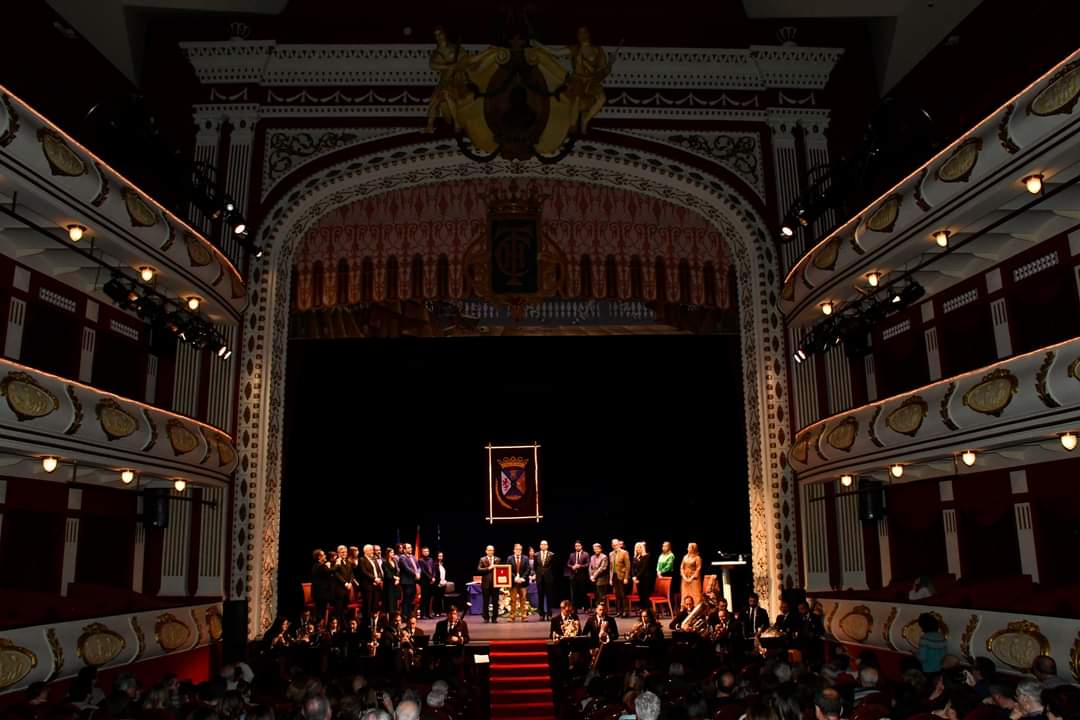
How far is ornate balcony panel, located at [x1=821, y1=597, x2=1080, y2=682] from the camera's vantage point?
9.09 metres

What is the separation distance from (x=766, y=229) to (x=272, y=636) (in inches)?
390

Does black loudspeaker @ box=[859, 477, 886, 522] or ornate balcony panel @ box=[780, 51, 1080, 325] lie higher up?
ornate balcony panel @ box=[780, 51, 1080, 325]

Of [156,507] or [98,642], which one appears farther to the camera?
[156,507]

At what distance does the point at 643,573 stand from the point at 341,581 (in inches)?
231

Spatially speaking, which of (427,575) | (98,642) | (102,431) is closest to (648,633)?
(427,575)

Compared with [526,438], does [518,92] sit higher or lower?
higher

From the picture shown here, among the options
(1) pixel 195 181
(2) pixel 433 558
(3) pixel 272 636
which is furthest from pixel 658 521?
(1) pixel 195 181

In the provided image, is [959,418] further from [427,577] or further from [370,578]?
[427,577]

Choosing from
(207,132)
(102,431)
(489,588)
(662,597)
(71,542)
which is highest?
(207,132)

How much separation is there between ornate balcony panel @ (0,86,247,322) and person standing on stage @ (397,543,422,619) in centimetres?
542

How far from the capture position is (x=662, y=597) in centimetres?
1888

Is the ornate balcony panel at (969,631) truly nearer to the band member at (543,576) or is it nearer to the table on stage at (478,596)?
the band member at (543,576)

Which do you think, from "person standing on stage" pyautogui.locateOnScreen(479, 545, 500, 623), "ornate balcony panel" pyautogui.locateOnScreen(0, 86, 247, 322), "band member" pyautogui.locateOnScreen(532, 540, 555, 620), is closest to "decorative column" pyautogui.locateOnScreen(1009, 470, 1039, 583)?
"band member" pyautogui.locateOnScreen(532, 540, 555, 620)

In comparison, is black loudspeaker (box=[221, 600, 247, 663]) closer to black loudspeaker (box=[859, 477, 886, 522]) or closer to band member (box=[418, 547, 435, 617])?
band member (box=[418, 547, 435, 617])
